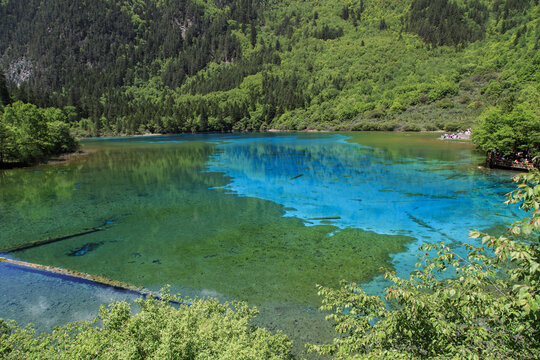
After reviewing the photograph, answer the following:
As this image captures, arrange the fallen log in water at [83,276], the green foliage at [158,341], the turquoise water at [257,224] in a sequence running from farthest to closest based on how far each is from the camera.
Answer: the turquoise water at [257,224], the fallen log in water at [83,276], the green foliage at [158,341]

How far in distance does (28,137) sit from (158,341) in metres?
53.3

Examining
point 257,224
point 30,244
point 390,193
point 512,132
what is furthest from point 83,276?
point 512,132

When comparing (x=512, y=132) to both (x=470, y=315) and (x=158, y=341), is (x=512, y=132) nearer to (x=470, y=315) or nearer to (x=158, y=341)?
(x=470, y=315)

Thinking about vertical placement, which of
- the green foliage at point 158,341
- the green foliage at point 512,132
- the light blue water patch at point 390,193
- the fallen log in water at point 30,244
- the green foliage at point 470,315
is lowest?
Answer: the fallen log in water at point 30,244

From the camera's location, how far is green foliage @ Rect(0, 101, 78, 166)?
43.1m

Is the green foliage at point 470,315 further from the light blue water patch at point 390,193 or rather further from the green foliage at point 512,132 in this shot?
the green foliage at point 512,132

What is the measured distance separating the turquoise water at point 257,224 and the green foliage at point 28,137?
22.9 ft

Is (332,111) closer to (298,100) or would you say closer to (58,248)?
(298,100)

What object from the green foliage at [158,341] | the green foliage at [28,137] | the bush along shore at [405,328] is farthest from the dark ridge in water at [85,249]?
the green foliage at [28,137]

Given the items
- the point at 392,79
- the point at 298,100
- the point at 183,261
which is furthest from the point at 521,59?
the point at 183,261

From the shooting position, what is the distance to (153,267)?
14.7m

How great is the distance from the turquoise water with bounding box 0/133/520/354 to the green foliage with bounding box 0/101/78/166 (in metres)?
6.99

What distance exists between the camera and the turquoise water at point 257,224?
13.3 m

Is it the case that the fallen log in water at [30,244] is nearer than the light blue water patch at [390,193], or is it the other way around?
the fallen log in water at [30,244]
